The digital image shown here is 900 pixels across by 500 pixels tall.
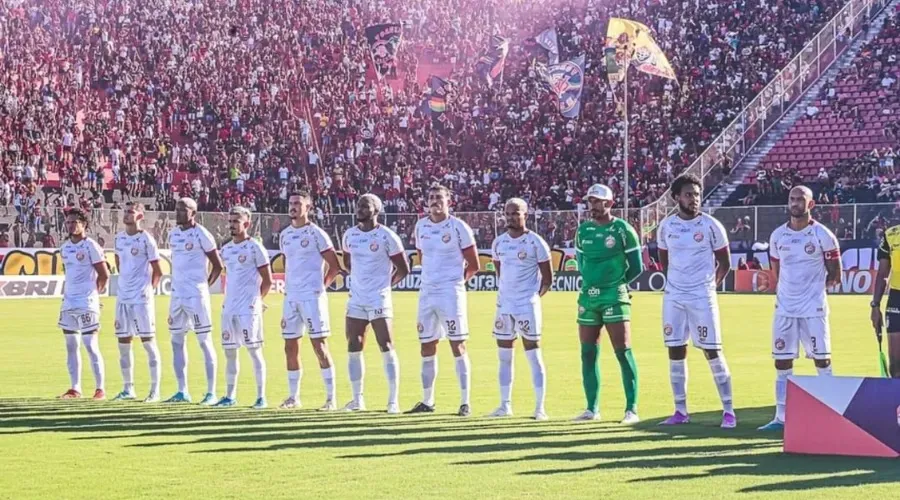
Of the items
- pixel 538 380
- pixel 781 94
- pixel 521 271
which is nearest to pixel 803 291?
pixel 538 380

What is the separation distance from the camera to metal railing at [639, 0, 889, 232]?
156ft

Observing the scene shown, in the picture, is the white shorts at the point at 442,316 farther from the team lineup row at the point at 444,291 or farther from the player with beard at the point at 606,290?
the player with beard at the point at 606,290

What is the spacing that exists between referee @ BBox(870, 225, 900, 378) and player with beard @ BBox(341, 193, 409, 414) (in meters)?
5.14

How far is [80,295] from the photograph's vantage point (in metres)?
17.0

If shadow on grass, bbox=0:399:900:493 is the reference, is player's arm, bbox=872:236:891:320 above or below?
above

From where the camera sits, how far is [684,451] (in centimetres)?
1149

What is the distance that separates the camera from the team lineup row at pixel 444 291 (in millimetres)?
13312

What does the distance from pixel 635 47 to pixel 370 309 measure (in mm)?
32591

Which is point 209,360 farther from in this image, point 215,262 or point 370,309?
point 370,309

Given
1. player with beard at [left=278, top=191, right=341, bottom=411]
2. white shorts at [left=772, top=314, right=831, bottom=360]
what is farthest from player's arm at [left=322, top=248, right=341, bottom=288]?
white shorts at [left=772, top=314, right=831, bottom=360]

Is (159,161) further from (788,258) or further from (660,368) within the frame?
(788,258)

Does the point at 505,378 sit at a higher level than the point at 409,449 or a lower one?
higher

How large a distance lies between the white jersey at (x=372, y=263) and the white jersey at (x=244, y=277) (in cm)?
125

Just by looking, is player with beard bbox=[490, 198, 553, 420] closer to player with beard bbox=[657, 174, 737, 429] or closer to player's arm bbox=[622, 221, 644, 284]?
player's arm bbox=[622, 221, 644, 284]
